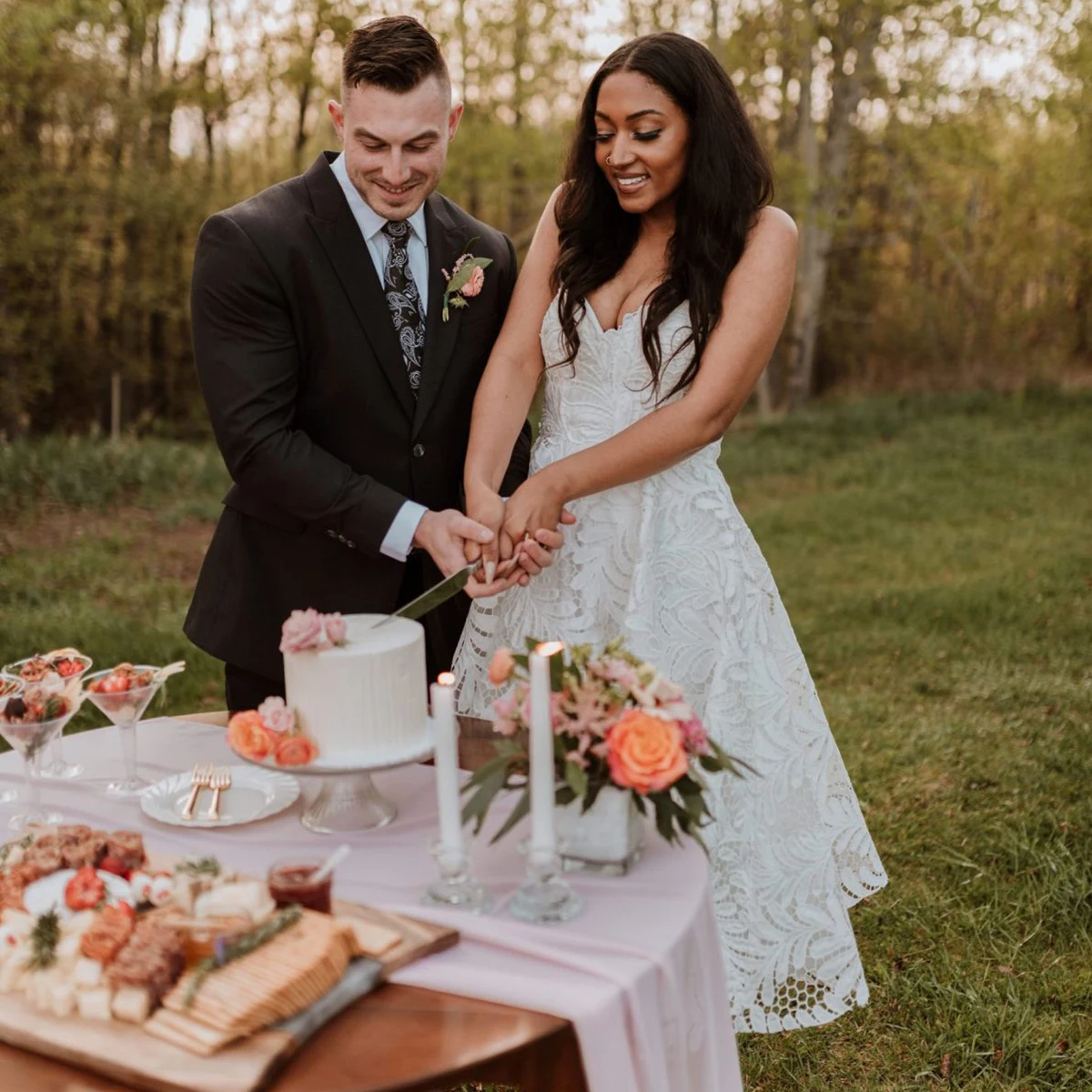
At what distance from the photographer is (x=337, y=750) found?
1.91 metres

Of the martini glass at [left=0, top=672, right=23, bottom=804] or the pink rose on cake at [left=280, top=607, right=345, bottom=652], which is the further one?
the martini glass at [left=0, top=672, right=23, bottom=804]

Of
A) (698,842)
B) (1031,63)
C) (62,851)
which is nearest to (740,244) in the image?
(698,842)

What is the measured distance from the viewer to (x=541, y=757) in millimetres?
1692

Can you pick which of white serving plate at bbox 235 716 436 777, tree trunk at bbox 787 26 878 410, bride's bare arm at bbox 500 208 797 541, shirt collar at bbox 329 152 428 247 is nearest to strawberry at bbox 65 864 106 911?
white serving plate at bbox 235 716 436 777

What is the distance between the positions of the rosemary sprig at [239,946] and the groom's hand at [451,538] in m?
1.17

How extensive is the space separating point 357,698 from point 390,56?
4.79 feet

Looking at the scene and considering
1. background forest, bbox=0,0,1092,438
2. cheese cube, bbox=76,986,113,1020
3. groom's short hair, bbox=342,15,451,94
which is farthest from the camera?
background forest, bbox=0,0,1092,438

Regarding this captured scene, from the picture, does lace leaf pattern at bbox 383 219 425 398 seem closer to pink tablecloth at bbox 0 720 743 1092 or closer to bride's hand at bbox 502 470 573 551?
bride's hand at bbox 502 470 573 551

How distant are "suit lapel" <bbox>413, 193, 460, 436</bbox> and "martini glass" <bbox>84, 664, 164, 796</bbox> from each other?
1.02 metres

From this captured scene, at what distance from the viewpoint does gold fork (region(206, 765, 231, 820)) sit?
2.10 meters

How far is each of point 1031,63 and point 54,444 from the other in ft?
33.4

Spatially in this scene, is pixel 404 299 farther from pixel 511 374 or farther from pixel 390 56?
pixel 390 56

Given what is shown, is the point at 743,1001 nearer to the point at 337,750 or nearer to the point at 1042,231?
the point at 337,750

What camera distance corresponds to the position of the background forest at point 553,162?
10531 millimetres
